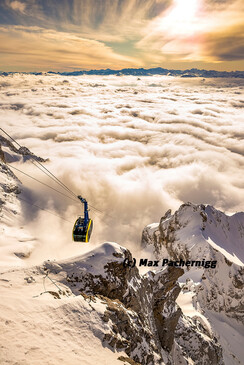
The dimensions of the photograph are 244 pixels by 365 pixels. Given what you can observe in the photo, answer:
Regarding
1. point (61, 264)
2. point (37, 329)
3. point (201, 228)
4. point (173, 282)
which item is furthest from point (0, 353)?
point (201, 228)

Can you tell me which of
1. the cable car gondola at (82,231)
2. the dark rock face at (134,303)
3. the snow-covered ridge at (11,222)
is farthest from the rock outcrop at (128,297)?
the snow-covered ridge at (11,222)

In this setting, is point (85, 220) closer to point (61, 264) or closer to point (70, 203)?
point (61, 264)

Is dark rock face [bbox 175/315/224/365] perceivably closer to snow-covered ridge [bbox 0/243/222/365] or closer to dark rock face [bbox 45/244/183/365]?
snow-covered ridge [bbox 0/243/222/365]

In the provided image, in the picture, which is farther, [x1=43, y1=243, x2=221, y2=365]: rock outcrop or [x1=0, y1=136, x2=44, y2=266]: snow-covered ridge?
[x1=0, y1=136, x2=44, y2=266]: snow-covered ridge

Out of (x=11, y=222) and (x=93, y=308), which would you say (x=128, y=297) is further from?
(x=11, y=222)

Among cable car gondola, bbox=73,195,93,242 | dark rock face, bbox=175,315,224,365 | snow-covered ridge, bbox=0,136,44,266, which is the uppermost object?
cable car gondola, bbox=73,195,93,242

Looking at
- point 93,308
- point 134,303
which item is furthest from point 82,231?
point 93,308

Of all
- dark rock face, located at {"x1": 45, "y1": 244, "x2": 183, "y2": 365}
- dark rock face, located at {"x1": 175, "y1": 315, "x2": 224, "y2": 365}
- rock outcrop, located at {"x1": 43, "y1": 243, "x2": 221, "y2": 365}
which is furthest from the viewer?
dark rock face, located at {"x1": 175, "y1": 315, "x2": 224, "y2": 365}

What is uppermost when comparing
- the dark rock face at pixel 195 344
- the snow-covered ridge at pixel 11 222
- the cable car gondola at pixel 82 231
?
the cable car gondola at pixel 82 231

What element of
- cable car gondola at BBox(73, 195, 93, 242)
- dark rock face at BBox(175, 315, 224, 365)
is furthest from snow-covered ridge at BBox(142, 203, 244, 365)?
cable car gondola at BBox(73, 195, 93, 242)

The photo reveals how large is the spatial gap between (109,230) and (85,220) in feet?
350

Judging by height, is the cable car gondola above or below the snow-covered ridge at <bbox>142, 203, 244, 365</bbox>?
above

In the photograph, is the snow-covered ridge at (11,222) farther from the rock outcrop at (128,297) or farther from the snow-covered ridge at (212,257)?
the snow-covered ridge at (212,257)

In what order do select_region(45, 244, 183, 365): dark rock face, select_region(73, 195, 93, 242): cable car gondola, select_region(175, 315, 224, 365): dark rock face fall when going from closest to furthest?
1. select_region(45, 244, 183, 365): dark rock face
2. select_region(73, 195, 93, 242): cable car gondola
3. select_region(175, 315, 224, 365): dark rock face
